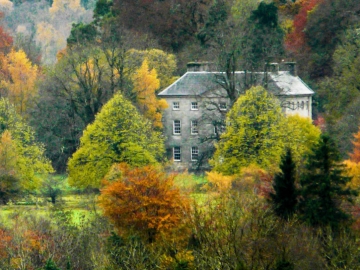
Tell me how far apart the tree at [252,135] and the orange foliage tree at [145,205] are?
1389 centimetres

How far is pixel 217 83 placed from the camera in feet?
236

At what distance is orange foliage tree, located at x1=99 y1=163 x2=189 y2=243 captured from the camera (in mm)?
45781

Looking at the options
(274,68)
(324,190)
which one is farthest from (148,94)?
(324,190)

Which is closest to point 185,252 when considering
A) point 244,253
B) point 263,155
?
point 244,253

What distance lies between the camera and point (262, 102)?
64062 mm

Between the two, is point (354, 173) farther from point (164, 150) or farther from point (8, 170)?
point (164, 150)

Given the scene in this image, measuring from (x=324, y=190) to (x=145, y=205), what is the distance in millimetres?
6447

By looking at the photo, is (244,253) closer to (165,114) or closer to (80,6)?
(165,114)

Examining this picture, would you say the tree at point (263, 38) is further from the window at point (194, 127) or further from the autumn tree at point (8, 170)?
the autumn tree at point (8, 170)

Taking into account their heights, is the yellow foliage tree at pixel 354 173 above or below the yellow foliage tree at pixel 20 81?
below

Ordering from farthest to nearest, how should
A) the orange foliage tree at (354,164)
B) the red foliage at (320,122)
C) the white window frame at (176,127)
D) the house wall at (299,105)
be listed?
the white window frame at (176,127), the house wall at (299,105), the red foliage at (320,122), the orange foliage tree at (354,164)

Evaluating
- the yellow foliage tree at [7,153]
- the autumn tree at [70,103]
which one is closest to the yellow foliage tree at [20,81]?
the autumn tree at [70,103]

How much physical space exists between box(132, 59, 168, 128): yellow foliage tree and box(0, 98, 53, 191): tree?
704cm

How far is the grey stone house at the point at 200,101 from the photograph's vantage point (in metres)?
71.6
